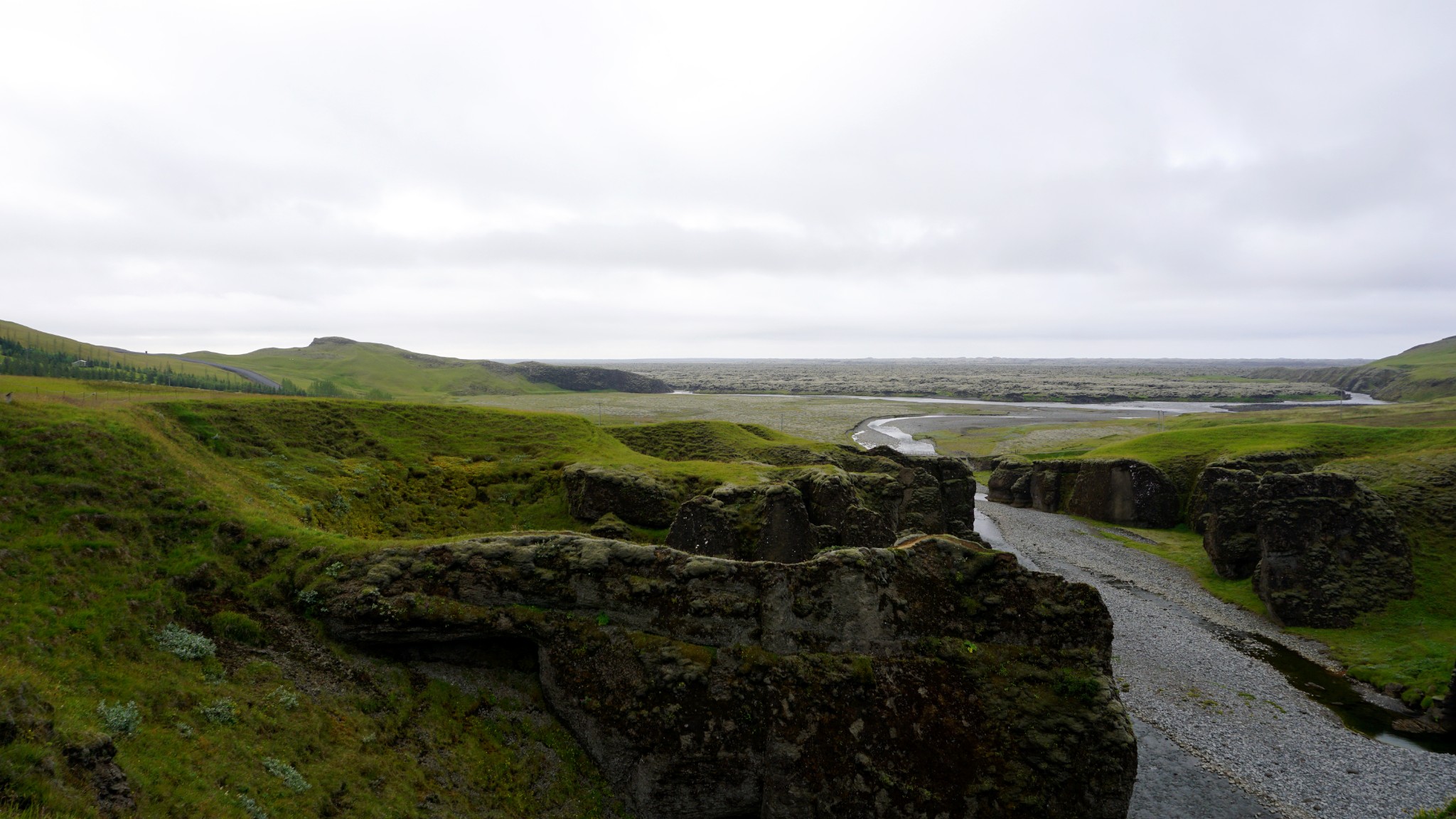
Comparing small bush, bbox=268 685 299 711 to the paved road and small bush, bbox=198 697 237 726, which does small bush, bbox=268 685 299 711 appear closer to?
→ small bush, bbox=198 697 237 726

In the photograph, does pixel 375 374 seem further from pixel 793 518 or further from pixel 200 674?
pixel 200 674

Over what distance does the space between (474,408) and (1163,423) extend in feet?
372

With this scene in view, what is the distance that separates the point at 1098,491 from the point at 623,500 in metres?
Answer: 51.6

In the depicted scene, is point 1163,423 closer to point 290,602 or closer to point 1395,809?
point 1395,809

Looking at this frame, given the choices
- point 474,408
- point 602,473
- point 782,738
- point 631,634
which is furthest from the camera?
point 474,408

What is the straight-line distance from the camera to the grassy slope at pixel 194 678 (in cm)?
1047

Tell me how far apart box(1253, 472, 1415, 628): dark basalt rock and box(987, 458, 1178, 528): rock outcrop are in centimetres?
1958

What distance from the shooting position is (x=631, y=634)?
17656 mm

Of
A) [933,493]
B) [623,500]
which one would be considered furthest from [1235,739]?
[623,500]

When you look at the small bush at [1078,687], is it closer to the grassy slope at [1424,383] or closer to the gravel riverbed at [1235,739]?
the gravel riverbed at [1235,739]

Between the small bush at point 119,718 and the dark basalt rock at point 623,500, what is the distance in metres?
22.1

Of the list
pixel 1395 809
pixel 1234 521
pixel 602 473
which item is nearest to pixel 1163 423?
pixel 1234 521

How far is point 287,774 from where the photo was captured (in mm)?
12164

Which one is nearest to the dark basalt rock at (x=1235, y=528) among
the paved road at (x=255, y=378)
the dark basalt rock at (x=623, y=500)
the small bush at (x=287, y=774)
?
the dark basalt rock at (x=623, y=500)
